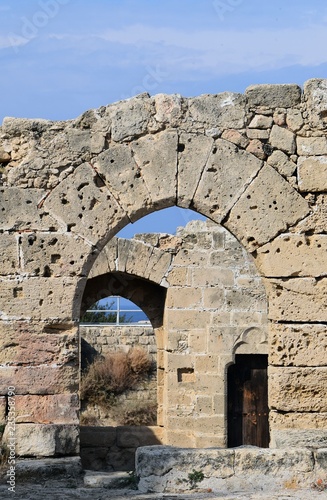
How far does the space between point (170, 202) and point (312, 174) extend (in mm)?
1220

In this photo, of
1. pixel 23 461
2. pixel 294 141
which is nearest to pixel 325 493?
pixel 23 461

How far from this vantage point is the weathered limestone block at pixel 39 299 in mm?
7727

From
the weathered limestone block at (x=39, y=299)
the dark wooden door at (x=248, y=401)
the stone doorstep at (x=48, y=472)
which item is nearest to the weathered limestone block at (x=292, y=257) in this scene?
the weathered limestone block at (x=39, y=299)

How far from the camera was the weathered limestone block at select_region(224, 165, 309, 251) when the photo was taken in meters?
7.91

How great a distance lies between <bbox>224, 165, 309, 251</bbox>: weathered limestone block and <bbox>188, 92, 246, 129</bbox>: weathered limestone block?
1.57ft

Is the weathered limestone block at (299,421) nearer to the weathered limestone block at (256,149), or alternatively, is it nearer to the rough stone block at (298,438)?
the rough stone block at (298,438)

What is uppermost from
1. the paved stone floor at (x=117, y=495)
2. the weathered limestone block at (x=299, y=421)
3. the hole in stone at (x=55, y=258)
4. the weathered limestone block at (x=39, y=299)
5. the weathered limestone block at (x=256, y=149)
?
the weathered limestone block at (x=256, y=149)

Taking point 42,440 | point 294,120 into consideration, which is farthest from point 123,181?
point 42,440

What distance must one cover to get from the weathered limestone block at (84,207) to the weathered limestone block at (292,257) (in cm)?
126

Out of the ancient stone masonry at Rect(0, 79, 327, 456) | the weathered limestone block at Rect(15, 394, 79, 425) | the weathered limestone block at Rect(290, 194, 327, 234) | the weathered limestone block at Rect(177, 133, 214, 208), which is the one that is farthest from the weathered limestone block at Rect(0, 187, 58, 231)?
the weathered limestone block at Rect(290, 194, 327, 234)

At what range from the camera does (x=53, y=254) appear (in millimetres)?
7770

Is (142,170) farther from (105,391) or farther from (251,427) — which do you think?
(105,391)

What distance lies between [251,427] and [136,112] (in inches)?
272

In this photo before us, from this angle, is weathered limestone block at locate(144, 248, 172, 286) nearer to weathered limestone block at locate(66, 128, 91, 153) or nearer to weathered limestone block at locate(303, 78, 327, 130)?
weathered limestone block at locate(66, 128, 91, 153)
